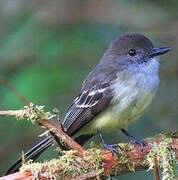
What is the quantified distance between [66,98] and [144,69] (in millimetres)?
1684

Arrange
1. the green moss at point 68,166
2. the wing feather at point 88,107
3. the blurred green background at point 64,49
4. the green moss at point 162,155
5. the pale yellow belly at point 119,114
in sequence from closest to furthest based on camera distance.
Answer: the green moss at point 68,166 < the green moss at point 162,155 < the pale yellow belly at point 119,114 < the wing feather at point 88,107 < the blurred green background at point 64,49

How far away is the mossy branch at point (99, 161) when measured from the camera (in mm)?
3043

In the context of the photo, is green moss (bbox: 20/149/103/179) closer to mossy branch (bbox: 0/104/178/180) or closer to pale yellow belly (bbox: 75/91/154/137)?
mossy branch (bbox: 0/104/178/180)

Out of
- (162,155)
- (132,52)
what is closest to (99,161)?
(162,155)

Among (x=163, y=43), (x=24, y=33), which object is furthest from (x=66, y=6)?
(x=163, y=43)

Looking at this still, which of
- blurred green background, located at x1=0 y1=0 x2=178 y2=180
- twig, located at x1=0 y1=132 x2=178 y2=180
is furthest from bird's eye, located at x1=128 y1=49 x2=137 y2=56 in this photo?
twig, located at x1=0 y1=132 x2=178 y2=180

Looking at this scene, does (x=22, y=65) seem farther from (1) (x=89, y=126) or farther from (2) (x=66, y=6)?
(1) (x=89, y=126)

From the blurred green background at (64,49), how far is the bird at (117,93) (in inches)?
33.3

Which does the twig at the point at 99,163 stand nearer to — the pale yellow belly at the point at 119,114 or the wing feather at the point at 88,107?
the pale yellow belly at the point at 119,114

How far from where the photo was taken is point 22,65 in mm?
5844

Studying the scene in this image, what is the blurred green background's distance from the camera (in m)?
5.30

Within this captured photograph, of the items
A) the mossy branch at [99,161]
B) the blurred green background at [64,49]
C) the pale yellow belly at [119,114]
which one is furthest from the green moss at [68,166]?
the blurred green background at [64,49]

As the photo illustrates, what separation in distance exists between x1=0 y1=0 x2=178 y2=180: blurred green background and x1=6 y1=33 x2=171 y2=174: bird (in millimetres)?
845

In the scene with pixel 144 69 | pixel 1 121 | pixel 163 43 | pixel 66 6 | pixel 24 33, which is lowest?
pixel 144 69
